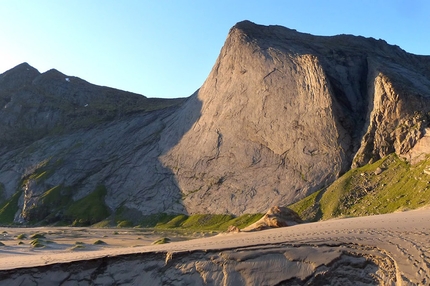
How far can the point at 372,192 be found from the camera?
59.1 m

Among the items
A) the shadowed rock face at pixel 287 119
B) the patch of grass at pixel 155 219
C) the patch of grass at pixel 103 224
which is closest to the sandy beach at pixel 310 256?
the shadowed rock face at pixel 287 119

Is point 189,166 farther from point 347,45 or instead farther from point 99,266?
point 99,266

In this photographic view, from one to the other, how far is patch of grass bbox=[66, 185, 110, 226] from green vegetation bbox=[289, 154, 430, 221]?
42656 mm

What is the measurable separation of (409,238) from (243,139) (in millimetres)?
69590

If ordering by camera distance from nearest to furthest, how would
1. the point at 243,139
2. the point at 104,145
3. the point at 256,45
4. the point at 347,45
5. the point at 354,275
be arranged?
the point at 354,275, the point at 243,139, the point at 256,45, the point at 347,45, the point at 104,145

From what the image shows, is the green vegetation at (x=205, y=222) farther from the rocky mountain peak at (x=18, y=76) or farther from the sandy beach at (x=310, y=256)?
the rocky mountain peak at (x=18, y=76)

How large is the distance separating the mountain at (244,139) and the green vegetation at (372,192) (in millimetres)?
2909

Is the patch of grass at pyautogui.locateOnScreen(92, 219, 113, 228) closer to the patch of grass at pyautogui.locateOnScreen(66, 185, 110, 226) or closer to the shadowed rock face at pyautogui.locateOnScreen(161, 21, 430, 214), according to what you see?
the patch of grass at pyautogui.locateOnScreen(66, 185, 110, 226)

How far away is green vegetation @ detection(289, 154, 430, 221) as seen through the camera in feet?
171

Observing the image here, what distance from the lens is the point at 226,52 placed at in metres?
96.8

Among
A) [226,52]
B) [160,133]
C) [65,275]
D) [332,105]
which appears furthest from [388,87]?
[65,275]

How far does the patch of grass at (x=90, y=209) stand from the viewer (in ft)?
287

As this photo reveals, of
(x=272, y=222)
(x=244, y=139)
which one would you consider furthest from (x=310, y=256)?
(x=244, y=139)

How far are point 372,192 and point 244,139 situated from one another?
99.1ft
